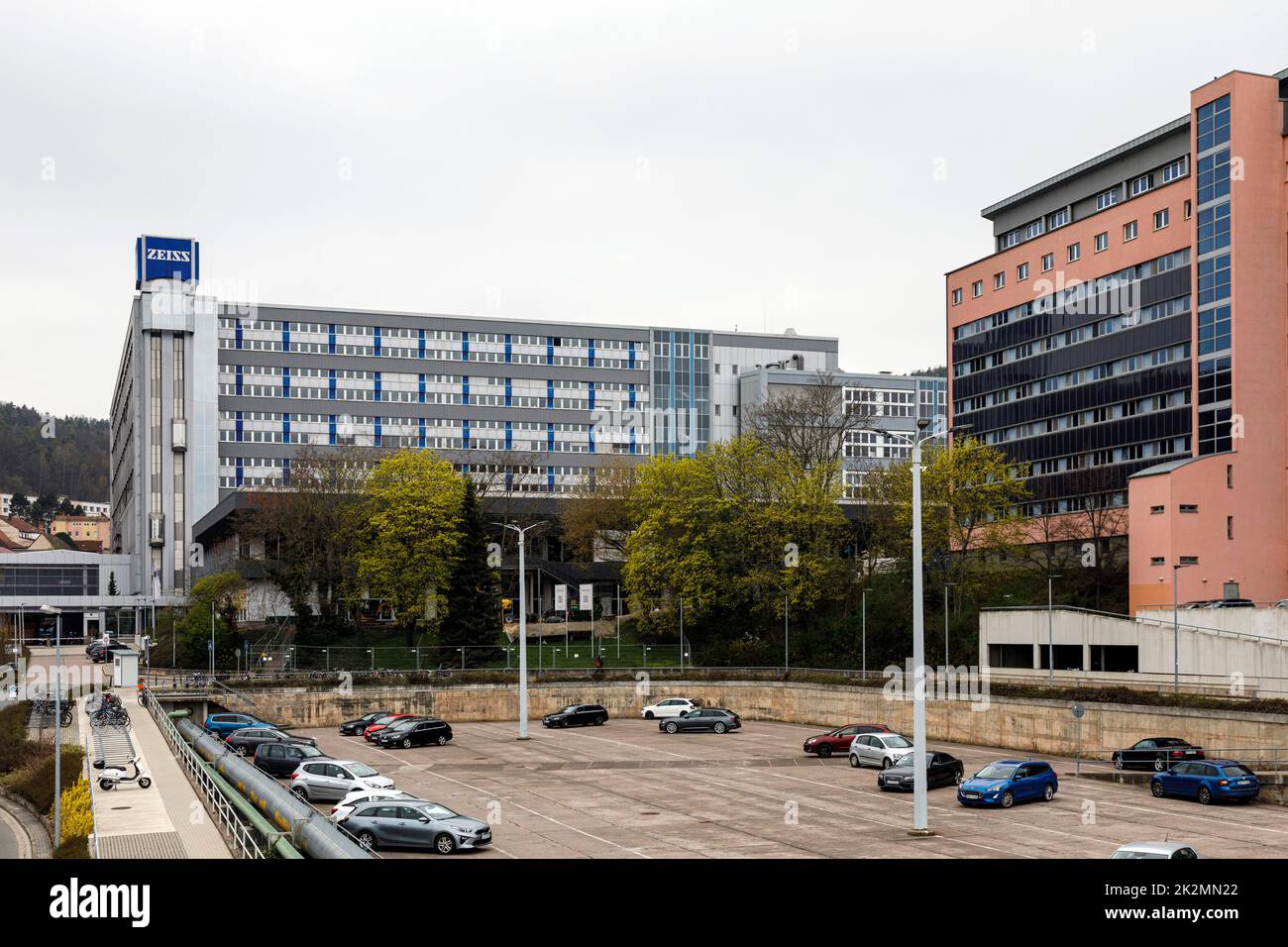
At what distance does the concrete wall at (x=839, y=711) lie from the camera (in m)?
44.8

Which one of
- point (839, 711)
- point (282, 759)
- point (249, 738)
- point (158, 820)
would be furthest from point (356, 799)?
point (839, 711)

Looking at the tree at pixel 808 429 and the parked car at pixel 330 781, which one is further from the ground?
the tree at pixel 808 429

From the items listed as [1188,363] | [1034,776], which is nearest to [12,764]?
[1034,776]

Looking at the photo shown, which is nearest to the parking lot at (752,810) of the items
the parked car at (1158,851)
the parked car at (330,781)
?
the parked car at (330,781)

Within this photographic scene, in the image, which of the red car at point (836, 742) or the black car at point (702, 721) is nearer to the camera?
the red car at point (836, 742)

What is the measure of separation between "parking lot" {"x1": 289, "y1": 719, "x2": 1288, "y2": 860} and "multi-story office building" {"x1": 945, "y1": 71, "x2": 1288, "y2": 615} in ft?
66.4

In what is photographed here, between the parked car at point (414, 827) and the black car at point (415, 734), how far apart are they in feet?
83.8

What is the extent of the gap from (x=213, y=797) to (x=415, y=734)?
70.6 ft

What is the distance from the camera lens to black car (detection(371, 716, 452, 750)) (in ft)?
176

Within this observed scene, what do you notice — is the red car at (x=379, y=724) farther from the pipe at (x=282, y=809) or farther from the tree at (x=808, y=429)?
the tree at (x=808, y=429)

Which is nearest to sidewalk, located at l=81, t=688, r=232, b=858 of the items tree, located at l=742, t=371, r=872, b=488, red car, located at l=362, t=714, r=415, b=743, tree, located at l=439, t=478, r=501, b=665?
red car, located at l=362, t=714, r=415, b=743

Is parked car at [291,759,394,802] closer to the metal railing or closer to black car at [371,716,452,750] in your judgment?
the metal railing

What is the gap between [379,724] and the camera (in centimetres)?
5697

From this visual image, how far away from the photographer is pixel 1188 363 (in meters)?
67.9
